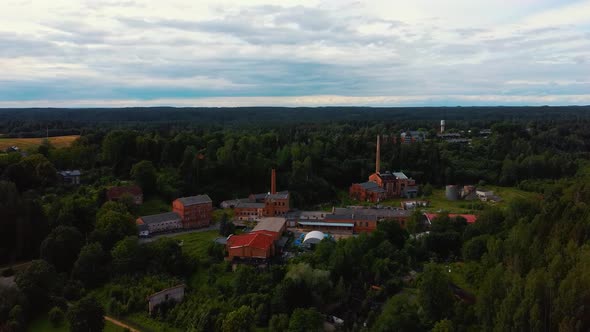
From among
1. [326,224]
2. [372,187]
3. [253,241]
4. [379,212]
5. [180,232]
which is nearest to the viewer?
[253,241]

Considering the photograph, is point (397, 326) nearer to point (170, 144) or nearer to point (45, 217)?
point (45, 217)

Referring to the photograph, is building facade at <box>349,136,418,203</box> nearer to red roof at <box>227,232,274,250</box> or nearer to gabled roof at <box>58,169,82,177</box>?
red roof at <box>227,232,274,250</box>

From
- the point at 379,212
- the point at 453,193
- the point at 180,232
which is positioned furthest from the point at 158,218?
the point at 453,193

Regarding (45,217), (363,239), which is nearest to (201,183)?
(45,217)

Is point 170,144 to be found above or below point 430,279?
above

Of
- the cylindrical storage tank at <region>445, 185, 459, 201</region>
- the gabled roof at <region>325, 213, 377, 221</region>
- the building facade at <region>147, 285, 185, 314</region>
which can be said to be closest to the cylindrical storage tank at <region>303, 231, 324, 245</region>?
the gabled roof at <region>325, 213, 377, 221</region>

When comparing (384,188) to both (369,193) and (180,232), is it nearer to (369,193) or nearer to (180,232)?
(369,193)
